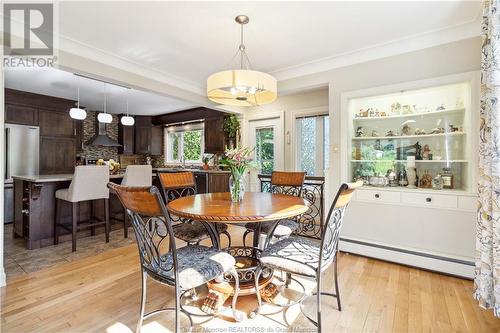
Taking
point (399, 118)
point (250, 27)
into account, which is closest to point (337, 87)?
point (399, 118)

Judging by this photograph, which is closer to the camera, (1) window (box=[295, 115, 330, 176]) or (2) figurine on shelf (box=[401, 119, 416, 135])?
(2) figurine on shelf (box=[401, 119, 416, 135])

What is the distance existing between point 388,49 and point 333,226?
228 centimetres

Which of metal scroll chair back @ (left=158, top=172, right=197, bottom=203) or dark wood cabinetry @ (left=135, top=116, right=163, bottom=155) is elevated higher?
dark wood cabinetry @ (left=135, top=116, right=163, bottom=155)

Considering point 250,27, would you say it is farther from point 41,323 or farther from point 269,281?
point 41,323

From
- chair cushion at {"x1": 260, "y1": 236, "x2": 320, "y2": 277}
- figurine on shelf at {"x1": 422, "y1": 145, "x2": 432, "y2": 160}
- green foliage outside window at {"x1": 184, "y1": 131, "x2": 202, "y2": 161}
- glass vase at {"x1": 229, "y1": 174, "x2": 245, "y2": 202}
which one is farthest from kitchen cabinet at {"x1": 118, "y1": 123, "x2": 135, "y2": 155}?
figurine on shelf at {"x1": 422, "y1": 145, "x2": 432, "y2": 160}

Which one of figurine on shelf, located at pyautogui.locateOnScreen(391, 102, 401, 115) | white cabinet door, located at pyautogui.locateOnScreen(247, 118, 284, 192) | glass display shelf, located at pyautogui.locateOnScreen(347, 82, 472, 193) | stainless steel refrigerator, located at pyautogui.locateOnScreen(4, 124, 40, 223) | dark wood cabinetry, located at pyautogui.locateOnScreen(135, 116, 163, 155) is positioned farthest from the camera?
dark wood cabinetry, located at pyautogui.locateOnScreen(135, 116, 163, 155)

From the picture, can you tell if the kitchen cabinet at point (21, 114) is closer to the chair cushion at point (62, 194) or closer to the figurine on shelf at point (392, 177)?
the chair cushion at point (62, 194)

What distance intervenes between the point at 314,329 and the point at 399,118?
2.58m

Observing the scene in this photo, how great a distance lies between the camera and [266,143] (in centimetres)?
523

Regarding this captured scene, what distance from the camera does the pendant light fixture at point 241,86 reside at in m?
2.09

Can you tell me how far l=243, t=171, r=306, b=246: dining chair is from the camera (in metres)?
2.46

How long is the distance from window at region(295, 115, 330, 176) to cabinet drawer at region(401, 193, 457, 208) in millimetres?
1926

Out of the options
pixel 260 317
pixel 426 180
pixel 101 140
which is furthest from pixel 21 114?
pixel 426 180

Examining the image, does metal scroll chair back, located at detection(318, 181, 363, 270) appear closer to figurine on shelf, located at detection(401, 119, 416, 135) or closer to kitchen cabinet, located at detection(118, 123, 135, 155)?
figurine on shelf, located at detection(401, 119, 416, 135)
